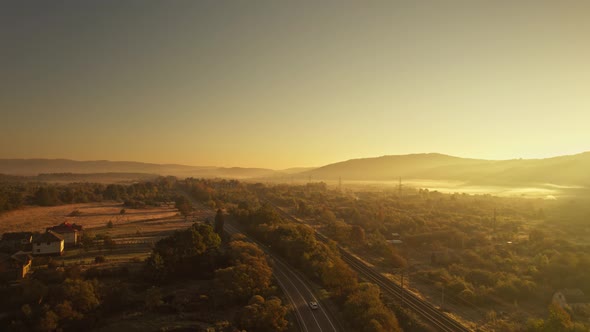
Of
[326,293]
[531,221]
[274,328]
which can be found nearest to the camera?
[274,328]

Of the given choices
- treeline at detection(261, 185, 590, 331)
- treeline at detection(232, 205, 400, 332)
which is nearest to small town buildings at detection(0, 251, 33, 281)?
A: treeline at detection(232, 205, 400, 332)

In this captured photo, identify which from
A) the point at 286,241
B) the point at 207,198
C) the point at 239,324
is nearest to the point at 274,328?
the point at 239,324

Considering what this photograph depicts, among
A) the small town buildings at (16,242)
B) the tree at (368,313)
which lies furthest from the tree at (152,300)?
the small town buildings at (16,242)

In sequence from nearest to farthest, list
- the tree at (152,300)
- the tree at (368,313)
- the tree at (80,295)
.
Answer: the tree at (368,313) → the tree at (80,295) → the tree at (152,300)

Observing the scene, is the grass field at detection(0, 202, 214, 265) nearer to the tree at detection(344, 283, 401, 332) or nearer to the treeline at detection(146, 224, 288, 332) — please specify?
the treeline at detection(146, 224, 288, 332)

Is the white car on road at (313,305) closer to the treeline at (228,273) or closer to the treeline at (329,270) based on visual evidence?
the treeline at (329,270)

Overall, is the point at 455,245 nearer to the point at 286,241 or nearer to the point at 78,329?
the point at 286,241
